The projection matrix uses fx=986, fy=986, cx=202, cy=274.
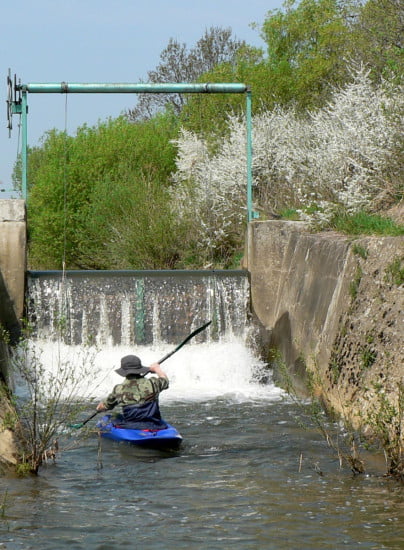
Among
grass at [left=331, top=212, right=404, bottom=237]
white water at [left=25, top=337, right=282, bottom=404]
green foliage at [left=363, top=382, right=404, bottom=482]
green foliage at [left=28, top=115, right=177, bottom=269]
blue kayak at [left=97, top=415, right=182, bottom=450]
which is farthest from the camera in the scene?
green foliage at [left=28, top=115, right=177, bottom=269]

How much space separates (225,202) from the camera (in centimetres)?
2533

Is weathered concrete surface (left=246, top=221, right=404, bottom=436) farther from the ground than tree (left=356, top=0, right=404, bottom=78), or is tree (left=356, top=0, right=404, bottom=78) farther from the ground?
tree (left=356, top=0, right=404, bottom=78)

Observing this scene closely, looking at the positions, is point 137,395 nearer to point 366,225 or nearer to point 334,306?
point 334,306

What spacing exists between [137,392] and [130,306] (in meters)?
6.67

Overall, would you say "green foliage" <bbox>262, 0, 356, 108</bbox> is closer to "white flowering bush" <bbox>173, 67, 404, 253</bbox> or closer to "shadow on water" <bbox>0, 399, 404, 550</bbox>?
"white flowering bush" <bbox>173, 67, 404, 253</bbox>

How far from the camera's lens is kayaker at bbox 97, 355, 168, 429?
36.7ft

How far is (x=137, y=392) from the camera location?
1120 cm

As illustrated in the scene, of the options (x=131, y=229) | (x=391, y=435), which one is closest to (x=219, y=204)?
(x=131, y=229)

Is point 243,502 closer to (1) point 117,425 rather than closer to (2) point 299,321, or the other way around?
(1) point 117,425

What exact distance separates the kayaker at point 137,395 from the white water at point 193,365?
455 centimetres

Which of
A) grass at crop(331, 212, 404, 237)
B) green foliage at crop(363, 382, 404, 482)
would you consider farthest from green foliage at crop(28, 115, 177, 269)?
green foliage at crop(363, 382, 404, 482)

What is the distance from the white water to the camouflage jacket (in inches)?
184

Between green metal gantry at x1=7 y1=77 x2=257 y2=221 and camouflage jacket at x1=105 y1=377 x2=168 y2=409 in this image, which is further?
green metal gantry at x1=7 y1=77 x2=257 y2=221

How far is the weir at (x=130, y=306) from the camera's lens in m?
17.7
